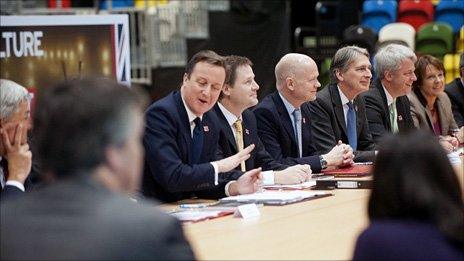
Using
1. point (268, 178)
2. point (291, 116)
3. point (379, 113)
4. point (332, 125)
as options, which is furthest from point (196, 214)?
point (379, 113)

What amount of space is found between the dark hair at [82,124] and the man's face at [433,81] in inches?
236

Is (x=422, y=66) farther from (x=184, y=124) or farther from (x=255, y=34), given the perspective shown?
(x=255, y=34)

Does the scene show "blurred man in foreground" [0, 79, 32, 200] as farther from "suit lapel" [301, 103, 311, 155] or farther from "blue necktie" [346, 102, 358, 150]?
"blue necktie" [346, 102, 358, 150]

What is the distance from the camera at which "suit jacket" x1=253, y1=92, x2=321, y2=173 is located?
21.8 ft

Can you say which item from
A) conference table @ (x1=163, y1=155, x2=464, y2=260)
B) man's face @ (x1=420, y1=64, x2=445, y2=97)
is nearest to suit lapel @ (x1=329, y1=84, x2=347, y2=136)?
man's face @ (x1=420, y1=64, x2=445, y2=97)

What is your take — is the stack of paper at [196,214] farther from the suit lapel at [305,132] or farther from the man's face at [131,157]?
the suit lapel at [305,132]

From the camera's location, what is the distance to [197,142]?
5535 mm

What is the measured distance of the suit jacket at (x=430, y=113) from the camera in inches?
320

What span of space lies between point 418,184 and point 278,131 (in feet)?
13.3

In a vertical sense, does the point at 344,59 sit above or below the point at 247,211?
above

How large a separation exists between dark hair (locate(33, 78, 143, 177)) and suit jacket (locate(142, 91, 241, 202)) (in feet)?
9.03

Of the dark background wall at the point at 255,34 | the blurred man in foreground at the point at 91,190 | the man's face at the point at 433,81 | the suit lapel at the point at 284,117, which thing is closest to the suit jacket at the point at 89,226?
the blurred man in foreground at the point at 91,190

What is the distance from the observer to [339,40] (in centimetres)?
1470

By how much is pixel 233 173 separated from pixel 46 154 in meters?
3.19
